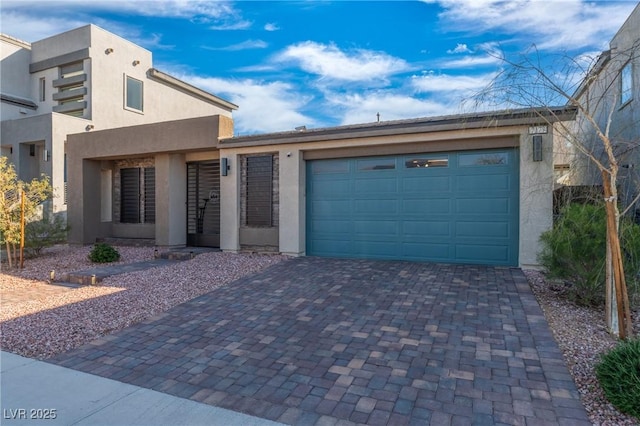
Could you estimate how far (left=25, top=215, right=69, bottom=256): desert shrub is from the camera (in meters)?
10.2

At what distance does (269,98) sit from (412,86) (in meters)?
7.16

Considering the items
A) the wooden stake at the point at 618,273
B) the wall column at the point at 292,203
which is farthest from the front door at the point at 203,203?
the wooden stake at the point at 618,273

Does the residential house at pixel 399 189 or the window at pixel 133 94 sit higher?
the window at pixel 133 94

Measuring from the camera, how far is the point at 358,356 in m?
3.95

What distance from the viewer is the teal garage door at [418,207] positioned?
8125 mm

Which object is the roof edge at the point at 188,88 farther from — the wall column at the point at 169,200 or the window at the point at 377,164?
the window at the point at 377,164

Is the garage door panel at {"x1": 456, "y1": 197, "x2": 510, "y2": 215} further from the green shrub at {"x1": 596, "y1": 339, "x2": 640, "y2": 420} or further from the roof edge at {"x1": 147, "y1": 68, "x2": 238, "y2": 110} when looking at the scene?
the roof edge at {"x1": 147, "y1": 68, "x2": 238, "y2": 110}

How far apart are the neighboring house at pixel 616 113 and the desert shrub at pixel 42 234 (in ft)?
40.9

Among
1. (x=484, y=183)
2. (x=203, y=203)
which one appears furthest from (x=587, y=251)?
(x=203, y=203)

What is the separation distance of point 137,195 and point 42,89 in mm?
11390

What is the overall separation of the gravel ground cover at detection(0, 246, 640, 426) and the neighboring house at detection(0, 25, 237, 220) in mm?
4500

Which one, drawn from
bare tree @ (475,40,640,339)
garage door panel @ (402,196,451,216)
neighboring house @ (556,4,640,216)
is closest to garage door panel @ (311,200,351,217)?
garage door panel @ (402,196,451,216)

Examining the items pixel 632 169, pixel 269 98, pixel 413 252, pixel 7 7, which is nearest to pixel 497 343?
pixel 632 169

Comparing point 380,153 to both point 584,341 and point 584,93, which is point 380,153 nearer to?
point 584,93
